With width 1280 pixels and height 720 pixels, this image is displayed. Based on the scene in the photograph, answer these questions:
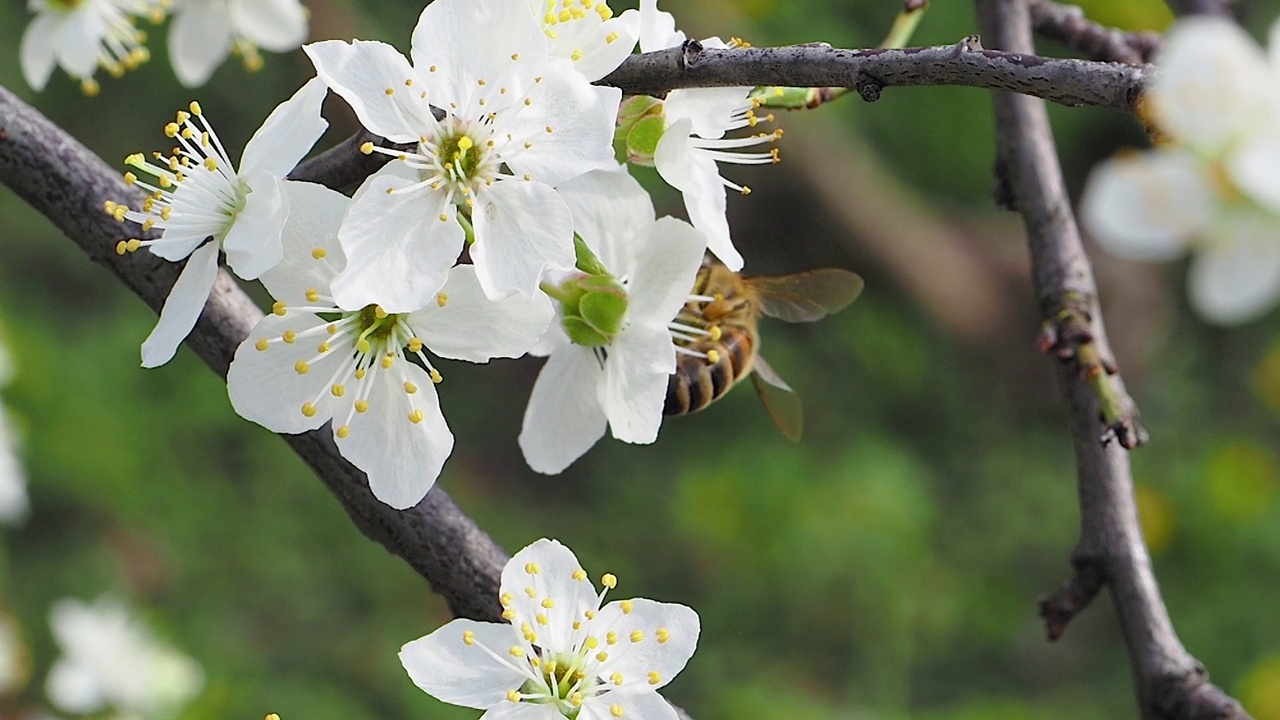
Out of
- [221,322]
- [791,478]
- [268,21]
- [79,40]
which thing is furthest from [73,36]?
[791,478]

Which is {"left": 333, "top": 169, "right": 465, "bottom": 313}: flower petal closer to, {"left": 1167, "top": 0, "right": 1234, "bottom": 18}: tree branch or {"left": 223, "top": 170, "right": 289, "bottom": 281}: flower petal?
{"left": 223, "top": 170, "right": 289, "bottom": 281}: flower petal

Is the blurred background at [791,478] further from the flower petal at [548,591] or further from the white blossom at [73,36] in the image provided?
the flower petal at [548,591]

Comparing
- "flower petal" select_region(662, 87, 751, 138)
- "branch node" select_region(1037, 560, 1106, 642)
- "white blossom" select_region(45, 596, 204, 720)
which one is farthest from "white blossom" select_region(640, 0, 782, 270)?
"white blossom" select_region(45, 596, 204, 720)

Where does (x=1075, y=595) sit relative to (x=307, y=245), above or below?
below

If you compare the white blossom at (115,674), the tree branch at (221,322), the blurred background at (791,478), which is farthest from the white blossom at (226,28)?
the blurred background at (791,478)

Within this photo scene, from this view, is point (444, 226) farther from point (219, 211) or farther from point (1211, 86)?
point (1211, 86)

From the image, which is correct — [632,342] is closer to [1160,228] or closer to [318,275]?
[318,275]
